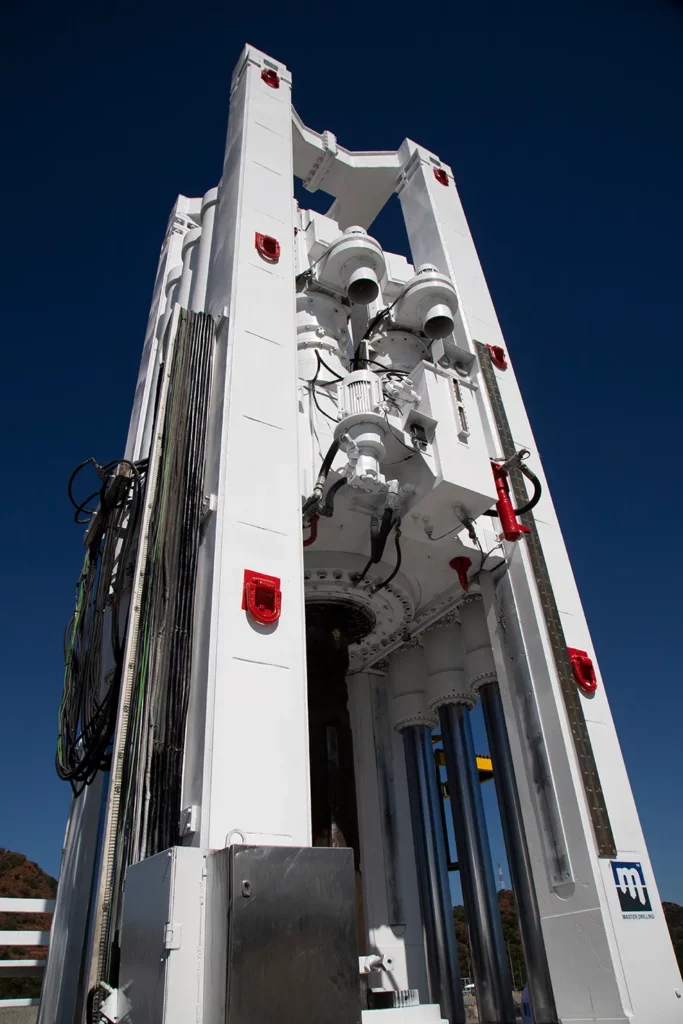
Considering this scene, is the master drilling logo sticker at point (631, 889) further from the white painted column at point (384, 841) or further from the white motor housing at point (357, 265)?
the white motor housing at point (357, 265)

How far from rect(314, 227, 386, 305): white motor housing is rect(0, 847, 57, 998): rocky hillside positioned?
2877 cm

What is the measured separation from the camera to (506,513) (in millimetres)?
7145

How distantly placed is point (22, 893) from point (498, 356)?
114ft

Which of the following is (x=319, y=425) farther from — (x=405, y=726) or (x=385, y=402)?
(x=405, y=726)

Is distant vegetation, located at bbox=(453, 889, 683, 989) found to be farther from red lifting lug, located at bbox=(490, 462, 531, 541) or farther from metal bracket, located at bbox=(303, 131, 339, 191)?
metal bracket, located at bbox=(303, 131, 339, 191)

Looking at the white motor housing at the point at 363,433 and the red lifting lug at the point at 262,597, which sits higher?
the white motor housing at the point at 363,433

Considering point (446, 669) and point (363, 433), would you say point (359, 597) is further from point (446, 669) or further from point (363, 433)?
point (363, 433)

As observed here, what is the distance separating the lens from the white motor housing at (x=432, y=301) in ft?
28.7

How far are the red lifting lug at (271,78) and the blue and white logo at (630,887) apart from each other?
1053cm

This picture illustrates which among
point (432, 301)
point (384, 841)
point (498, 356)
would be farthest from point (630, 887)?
point (432, 301)

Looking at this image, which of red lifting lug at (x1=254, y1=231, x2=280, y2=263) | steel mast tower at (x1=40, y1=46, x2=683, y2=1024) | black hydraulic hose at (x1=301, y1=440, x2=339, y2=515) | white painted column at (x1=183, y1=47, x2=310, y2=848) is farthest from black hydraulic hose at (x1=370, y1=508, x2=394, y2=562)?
red lifting lug at (x1=254, y1=231, x2=280, y2=263)

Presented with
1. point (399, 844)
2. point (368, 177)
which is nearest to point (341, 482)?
point (399, 844)

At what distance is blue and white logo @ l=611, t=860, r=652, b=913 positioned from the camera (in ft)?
18.5

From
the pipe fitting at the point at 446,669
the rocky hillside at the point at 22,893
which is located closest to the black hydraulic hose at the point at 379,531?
the pipe fitting at the point at 446,669
